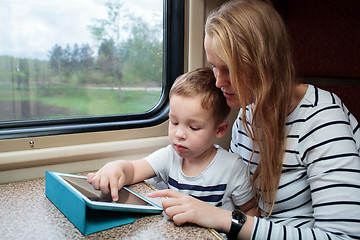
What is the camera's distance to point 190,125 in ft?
3.74

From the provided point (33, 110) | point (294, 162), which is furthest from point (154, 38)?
point (294, 162)

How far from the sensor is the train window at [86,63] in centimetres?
142

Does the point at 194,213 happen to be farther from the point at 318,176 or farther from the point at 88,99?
the point at 88,99

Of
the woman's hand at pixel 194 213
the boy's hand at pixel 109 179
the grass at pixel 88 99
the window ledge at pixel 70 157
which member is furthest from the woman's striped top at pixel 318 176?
the grass at pixel 88 99

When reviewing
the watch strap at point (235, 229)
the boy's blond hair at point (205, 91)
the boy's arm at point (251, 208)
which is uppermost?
the boy's blond hair at point (205, 91)

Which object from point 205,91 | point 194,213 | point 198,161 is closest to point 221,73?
point 205,91

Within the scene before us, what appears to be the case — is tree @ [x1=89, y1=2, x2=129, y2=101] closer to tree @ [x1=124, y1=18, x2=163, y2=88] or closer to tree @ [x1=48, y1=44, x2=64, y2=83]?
tree @ [x1=124, y1=18, x2=163, y2=88]

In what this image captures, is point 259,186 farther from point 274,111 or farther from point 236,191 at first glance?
point 274,111

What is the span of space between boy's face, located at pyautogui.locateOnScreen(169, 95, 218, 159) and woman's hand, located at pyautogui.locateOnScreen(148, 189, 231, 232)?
0.21 metres

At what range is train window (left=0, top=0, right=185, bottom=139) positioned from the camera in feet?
4.65

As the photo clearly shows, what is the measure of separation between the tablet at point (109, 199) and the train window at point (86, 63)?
459 mm

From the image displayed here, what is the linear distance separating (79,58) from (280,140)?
3.28 feet

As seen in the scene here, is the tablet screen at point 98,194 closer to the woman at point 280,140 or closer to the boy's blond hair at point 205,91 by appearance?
the woman at point 280,140

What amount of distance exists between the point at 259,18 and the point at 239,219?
63 centimetres
